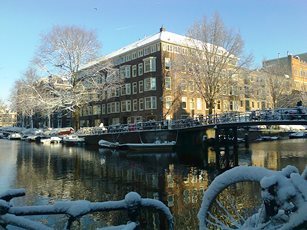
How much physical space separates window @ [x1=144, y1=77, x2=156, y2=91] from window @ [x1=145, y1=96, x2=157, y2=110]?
1564 mm

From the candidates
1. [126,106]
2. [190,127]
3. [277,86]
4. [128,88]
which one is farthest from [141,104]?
[277,86]

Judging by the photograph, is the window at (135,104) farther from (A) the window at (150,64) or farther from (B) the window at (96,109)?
(B) the window at (96,109)

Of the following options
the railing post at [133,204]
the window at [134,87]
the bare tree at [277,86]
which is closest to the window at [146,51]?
the window at [134,87]

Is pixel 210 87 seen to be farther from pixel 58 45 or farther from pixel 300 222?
pixel 300 222

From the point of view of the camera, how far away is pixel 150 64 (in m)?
50.3

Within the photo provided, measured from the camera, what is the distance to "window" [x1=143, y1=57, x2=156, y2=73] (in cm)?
4988

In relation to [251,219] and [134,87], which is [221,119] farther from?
[251,219]

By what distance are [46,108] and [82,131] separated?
6793 mm

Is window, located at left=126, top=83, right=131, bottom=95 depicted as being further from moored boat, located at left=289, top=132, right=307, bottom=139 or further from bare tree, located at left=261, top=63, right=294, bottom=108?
moored boat, located at left=289, top=132, right=307, bottom=139

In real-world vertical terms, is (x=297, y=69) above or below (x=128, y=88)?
above

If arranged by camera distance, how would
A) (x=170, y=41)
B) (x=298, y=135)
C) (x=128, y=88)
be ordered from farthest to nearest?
(x=298, y=135) < (x=128, y=88) < (x=170, y=41)

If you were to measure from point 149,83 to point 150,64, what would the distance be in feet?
9.78

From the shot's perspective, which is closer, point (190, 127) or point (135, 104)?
point (190, 127)

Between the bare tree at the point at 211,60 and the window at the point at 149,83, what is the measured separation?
9.08m
